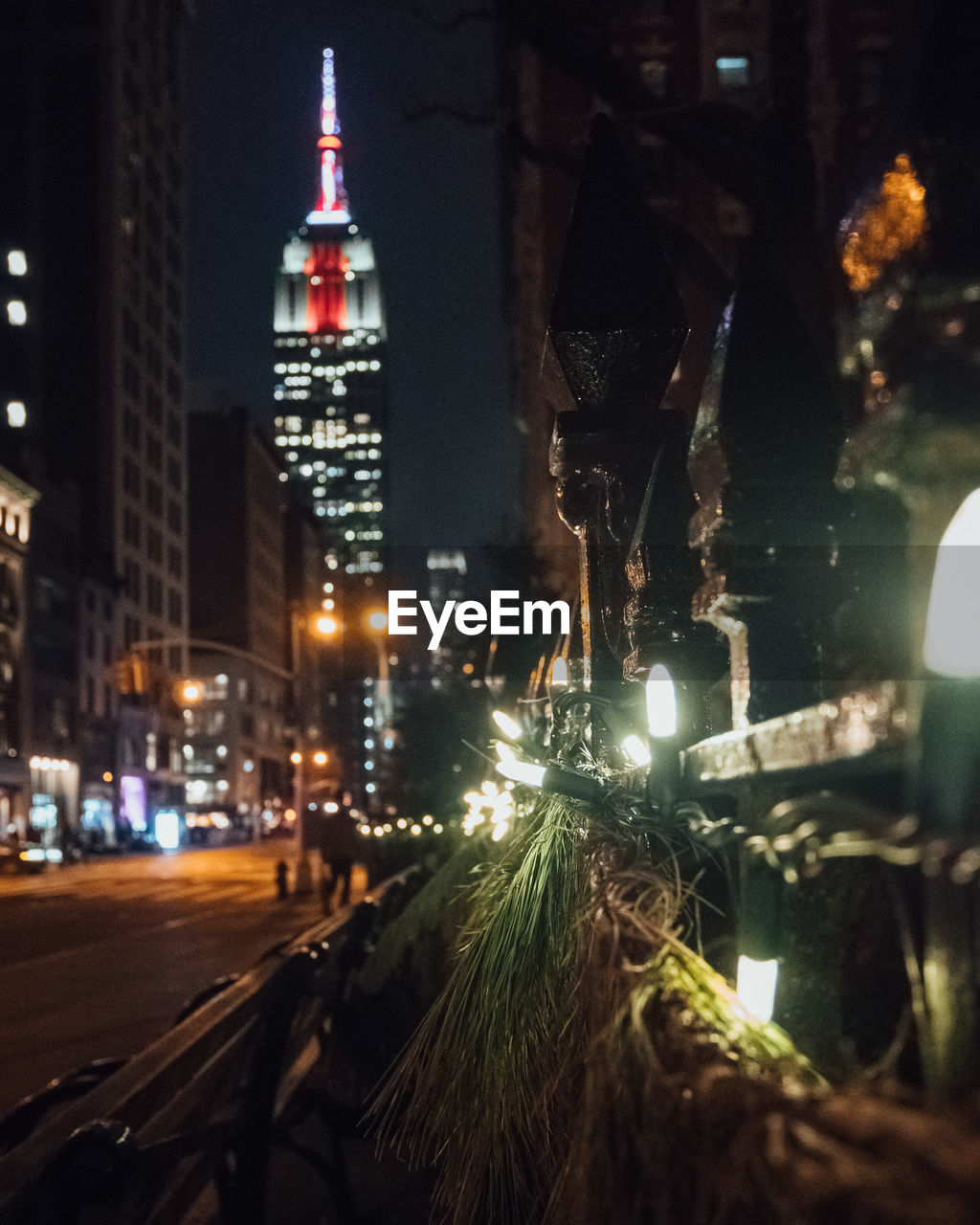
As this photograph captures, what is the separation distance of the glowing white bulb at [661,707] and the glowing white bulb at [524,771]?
0.23m

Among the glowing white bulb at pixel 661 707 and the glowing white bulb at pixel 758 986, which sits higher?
the glowing white bulb at pixel 661 707

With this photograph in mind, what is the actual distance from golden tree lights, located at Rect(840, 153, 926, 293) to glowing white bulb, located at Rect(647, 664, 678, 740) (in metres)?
0.95

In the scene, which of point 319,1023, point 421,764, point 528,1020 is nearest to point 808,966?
point 528,1020

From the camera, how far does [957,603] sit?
3.20 feet

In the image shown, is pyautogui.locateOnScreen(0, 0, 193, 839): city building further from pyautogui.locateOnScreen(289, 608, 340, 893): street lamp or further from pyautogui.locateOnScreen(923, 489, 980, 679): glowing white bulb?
pyautogui.locateOnScreen(923, 489, 980, 679): glowing white bulb

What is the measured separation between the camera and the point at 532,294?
59.5 meters

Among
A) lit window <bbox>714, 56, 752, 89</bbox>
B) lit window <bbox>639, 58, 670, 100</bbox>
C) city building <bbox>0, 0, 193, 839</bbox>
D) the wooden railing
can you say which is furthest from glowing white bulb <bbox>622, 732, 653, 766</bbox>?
city building <bbox>0, 0, 193, 839</bbox>

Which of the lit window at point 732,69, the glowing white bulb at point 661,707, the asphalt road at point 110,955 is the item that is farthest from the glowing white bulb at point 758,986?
the lit window at point 732,69

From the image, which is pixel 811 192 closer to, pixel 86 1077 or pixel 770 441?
pixel 86 1077

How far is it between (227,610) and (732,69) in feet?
320

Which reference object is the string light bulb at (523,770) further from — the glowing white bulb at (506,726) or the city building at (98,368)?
the city building at (98,368)

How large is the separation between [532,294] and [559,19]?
45.9 meters

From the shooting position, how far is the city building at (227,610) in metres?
132

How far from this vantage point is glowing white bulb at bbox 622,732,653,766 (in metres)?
2.31
